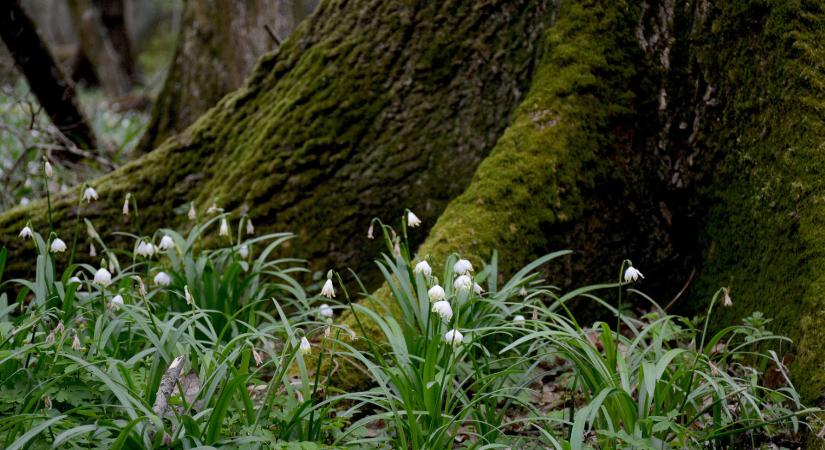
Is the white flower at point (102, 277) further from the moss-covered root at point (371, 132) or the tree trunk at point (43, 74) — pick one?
the tree trunk at point (43, 74)

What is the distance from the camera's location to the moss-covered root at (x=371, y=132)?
172 inches

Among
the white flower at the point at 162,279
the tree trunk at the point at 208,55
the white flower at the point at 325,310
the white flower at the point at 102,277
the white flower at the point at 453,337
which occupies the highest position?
the tree trunk at the point at 208,55

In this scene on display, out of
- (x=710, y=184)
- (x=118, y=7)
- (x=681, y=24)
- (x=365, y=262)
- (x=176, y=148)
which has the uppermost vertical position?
(x=118, y=7)

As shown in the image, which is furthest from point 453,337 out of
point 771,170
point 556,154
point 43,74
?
point 43,74

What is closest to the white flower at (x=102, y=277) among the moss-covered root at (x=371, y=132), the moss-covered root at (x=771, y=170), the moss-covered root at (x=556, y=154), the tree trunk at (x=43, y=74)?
the moss-covered root at (x=556, y=154)

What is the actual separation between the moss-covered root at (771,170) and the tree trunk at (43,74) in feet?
16.7

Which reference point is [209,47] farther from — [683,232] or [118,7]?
[118,7]

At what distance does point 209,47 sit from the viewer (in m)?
8.06

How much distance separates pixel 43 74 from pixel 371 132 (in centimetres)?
→ 395

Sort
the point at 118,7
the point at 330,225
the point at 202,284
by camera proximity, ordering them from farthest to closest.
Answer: the point at 118,7, the point at 330,225, the point at 202,284

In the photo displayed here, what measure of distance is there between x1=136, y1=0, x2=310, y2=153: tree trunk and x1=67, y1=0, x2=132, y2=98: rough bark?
23.6ft

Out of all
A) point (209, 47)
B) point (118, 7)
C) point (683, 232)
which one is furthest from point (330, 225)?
point (118, 7)

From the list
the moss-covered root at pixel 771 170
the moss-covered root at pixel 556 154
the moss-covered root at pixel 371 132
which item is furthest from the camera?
the moss-covered root at pixel 371 132

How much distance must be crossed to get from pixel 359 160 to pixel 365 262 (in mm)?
595
